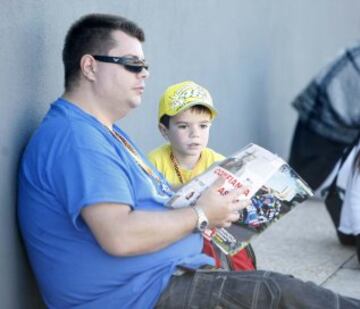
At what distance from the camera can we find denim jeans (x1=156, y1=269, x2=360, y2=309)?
3.17 m

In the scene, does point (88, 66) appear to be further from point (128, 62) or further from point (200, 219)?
point (200, 219)

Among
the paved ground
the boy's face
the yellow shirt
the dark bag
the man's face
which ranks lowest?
the paved ground

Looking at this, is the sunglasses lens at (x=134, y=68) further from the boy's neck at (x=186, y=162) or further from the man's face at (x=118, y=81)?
the boy's neck at (x=186, y=162)

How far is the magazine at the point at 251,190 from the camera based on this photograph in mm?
3428

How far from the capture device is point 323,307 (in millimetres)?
3152

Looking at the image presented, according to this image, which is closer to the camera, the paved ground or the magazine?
the magazine

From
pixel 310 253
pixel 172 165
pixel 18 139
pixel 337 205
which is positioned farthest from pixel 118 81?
pixel 337 205

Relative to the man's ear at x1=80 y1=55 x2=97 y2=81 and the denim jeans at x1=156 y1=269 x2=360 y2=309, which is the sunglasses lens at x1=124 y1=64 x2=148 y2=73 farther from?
the denim jeans at x1=156 y1=269 x2=360 y2=309

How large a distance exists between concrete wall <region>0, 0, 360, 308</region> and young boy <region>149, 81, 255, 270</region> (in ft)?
1.88

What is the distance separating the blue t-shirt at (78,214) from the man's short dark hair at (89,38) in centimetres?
17

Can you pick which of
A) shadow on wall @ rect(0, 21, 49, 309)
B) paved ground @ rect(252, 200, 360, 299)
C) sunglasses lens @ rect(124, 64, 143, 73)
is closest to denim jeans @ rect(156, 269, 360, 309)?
shadow on wall @ rect(0, 21, 49, 309)

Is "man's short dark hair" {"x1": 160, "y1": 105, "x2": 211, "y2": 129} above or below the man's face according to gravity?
below

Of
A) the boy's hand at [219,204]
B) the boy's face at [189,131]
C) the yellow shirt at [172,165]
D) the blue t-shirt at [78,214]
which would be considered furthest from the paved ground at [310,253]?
the blue t-shirt at [78,214]

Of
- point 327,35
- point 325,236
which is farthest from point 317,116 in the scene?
point 327,35
